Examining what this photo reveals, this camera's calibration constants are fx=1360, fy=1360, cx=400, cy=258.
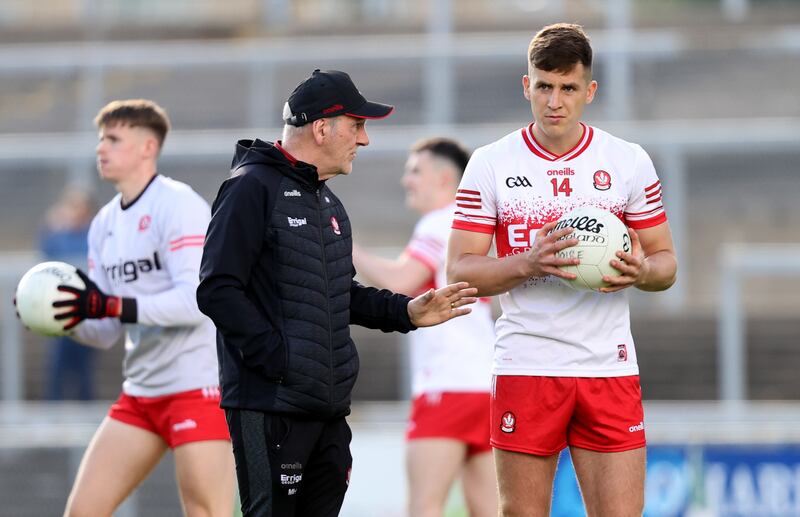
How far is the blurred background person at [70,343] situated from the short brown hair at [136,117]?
5403 millimetres

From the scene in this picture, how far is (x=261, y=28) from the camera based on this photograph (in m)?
19.3

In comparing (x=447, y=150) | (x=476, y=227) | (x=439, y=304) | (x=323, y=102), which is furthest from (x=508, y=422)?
(x=447, y=150)

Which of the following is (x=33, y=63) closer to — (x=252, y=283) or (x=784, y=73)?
(x=784, y=73)

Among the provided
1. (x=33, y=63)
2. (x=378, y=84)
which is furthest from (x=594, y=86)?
(x=33, y=63)

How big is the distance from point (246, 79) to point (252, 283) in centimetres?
1153

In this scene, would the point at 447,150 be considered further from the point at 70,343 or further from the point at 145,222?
the point at 70,343

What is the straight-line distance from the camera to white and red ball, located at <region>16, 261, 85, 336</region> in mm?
6215

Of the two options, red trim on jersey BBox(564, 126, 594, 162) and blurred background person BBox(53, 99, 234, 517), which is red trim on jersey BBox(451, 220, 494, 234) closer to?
red trim on jersey BBox(564, 126, 594, 162)

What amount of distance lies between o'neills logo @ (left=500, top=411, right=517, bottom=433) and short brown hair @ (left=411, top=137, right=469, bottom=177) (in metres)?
2.83

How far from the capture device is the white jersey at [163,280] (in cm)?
643

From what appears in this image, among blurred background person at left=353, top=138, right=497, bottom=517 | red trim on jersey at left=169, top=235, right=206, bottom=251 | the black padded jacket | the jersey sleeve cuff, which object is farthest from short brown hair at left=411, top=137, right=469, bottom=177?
the black padded jacket

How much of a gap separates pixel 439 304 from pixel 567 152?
0.78m

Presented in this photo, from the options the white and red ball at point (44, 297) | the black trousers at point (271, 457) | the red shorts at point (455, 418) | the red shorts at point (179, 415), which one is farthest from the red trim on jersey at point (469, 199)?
the red shorts at point (455, 418)

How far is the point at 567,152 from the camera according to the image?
5367 millimetres
